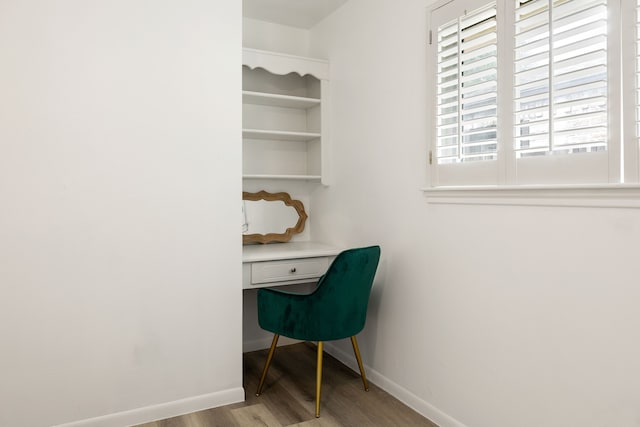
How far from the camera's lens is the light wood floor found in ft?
7.68

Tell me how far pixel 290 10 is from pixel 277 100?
0.60 meters

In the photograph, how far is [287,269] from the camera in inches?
113

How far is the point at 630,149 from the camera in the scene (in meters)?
1.51

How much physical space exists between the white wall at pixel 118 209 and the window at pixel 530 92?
3.64 ft

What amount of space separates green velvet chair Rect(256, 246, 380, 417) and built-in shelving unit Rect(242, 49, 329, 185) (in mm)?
994

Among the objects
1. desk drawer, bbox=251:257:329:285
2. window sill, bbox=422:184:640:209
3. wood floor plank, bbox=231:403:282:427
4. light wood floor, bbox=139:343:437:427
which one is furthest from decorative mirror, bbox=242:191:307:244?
window sill, bbox=422:184:640:209

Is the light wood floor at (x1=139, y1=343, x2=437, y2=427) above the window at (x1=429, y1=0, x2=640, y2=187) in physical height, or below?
below

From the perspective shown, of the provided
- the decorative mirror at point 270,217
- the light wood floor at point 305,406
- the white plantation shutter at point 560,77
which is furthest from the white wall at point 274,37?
the light wood floor at point 305,406

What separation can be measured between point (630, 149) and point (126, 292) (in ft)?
7.11

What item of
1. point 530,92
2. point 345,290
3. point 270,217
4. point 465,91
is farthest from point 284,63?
point 530,92

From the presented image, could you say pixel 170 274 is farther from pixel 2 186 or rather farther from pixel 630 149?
pixel 630 149

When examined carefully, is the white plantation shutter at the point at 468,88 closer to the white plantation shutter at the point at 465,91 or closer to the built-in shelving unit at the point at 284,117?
the white plantation shutter at the point at 465,91

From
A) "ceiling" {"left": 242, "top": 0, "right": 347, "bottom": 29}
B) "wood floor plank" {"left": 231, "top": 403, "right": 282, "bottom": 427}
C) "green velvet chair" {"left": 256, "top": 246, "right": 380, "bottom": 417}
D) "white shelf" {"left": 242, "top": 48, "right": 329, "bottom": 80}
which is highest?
"ceiling" {"left": 242, "top": 0, "right": 347, "bottom": 29}

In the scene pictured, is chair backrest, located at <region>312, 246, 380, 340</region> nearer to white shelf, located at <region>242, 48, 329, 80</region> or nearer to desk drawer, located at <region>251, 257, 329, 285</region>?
desk drawer, located at <region>251, 257, 329, 285</region>
